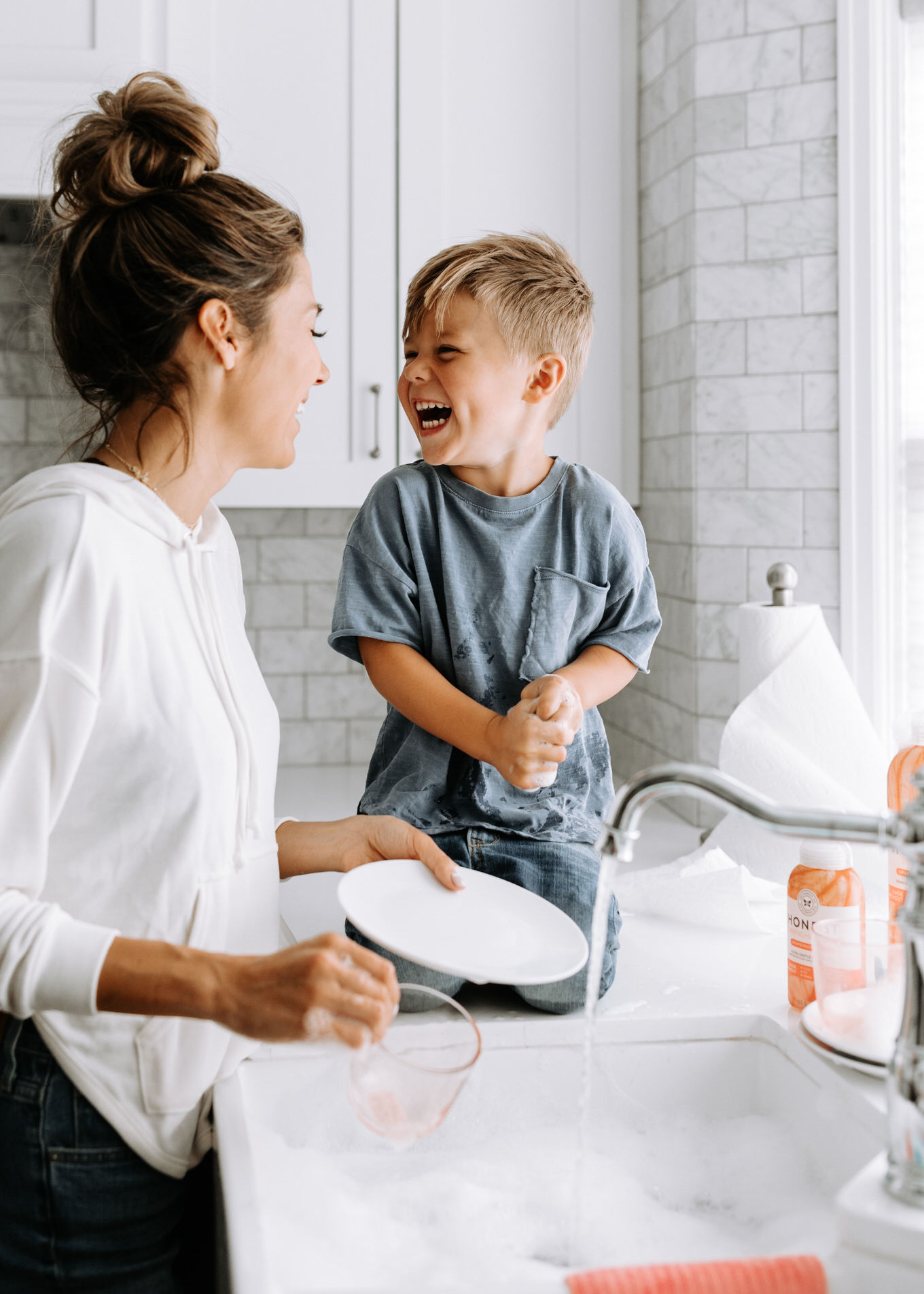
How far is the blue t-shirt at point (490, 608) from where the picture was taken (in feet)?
4.59

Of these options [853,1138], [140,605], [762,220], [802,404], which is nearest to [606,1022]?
[853,1138]

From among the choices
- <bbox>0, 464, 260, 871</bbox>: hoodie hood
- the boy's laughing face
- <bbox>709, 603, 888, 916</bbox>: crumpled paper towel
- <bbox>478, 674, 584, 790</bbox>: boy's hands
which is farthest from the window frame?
<bbox>0, 464, 260, 871</bbox>: hoodie hood

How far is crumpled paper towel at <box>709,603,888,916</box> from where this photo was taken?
161cm

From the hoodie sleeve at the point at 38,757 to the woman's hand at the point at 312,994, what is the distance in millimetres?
106

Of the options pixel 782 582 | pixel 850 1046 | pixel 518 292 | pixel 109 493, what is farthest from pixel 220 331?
pixel 782 582

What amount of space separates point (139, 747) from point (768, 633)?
1007 millimetres

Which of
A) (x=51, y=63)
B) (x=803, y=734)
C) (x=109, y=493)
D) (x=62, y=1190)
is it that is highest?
(x=51, y=63)

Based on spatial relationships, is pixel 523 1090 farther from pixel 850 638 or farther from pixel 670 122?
pixel 670 122

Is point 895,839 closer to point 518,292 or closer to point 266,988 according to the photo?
point 266,988

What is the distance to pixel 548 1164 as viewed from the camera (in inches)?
38.3

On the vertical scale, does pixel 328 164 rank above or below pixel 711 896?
above

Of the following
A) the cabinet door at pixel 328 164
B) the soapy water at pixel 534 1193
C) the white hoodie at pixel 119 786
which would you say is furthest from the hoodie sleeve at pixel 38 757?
the cabinet door at pixel 328 164

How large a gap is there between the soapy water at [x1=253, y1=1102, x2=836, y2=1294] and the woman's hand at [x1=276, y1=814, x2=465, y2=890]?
349mm

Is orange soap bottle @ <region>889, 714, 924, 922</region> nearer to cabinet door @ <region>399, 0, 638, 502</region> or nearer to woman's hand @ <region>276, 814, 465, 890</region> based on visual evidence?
woman's hand @ <region>276, 814, 465, 890</region>
